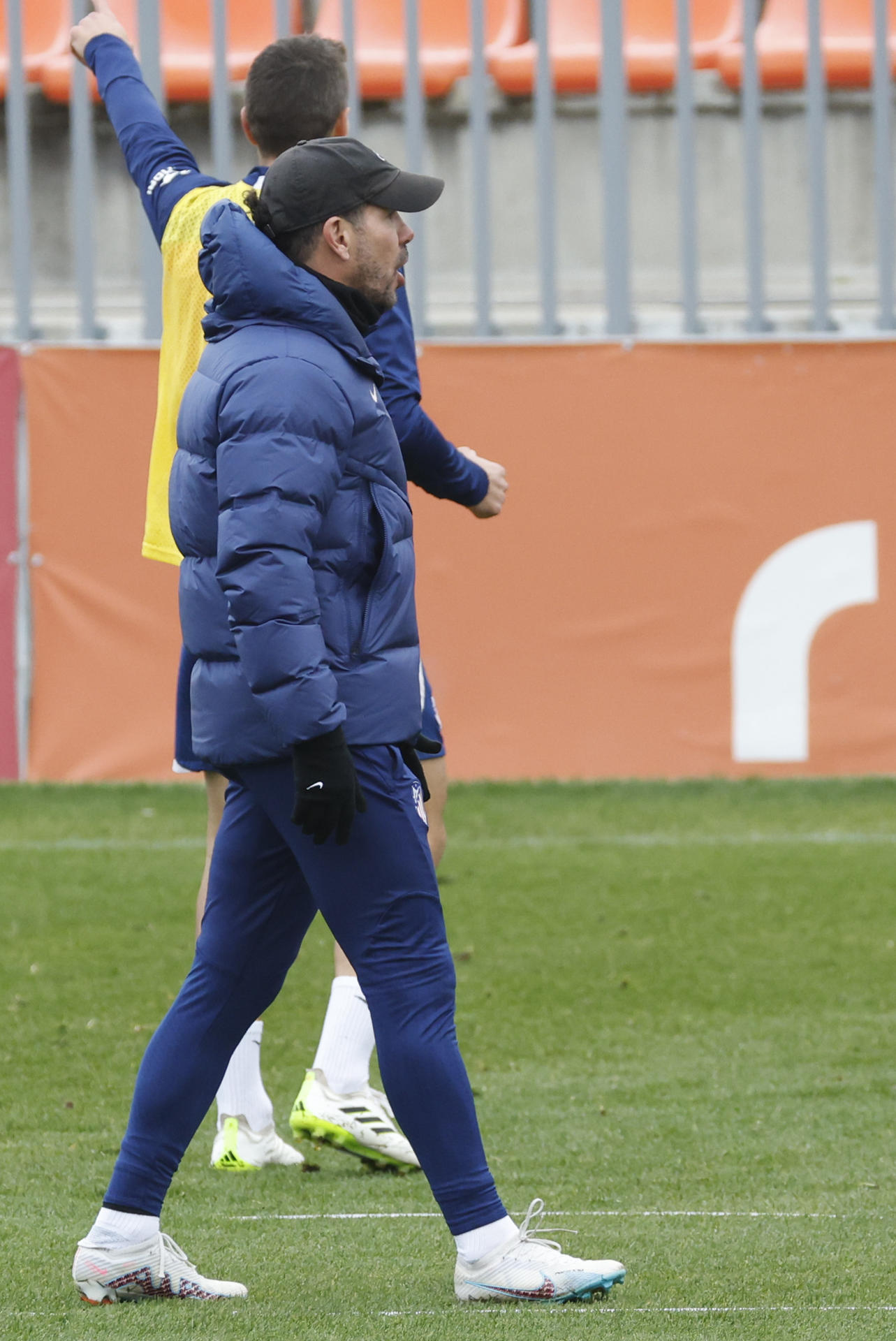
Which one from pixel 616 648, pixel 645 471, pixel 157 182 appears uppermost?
pixel 157 182

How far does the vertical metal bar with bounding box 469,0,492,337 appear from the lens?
10.1m

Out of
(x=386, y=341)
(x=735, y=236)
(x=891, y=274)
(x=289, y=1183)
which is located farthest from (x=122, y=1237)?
(x=735, y=236)

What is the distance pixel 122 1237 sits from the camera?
3082 millimetres

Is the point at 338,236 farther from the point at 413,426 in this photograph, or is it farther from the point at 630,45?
the point at 630,45

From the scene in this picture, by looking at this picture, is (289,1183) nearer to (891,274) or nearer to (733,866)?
(733,866)

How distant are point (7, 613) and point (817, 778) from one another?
3648 mm

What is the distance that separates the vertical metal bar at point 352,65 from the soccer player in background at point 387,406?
5840 mm

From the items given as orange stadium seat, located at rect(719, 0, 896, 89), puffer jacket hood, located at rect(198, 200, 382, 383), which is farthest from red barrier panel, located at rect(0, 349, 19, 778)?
puffer jacket hood, located at rect(198, 200, 382, 383)

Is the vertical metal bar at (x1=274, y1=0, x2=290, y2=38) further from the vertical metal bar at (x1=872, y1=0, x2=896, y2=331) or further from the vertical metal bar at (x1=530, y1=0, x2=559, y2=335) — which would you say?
the vertical metal bar at (x1=872, y1=0, x2=896, y2=331)

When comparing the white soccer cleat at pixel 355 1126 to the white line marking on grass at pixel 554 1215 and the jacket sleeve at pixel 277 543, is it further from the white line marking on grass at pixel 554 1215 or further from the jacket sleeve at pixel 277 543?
the jacket sleeve at pixel 277 543

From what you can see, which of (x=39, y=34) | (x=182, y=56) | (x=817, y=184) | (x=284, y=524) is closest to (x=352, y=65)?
(x=182, y=56)

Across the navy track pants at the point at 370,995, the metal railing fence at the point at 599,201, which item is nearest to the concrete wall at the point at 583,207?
the metal railing fence at the point at 599,201

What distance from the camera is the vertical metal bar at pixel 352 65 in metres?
10.2

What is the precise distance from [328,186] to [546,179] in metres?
7.25
